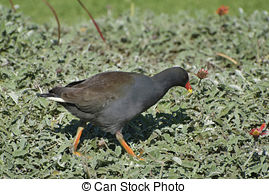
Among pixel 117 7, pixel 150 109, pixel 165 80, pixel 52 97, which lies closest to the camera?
pixel 52 97

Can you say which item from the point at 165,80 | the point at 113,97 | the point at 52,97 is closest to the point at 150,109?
→ the point at 165,80

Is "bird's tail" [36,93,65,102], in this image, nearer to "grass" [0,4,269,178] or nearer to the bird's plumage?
the bird's plumage

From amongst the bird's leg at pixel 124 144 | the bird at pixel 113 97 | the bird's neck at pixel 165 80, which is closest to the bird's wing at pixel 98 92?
the bird at pixel 113 97

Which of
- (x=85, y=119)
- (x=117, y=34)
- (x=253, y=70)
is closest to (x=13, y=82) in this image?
(x=85, y=119)

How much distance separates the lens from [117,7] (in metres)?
9.41

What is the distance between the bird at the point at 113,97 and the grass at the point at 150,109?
1.40 ft

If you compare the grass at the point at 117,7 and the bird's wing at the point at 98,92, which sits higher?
the grass at the point at 117,7

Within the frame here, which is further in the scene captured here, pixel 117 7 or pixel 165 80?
pixel 117 7

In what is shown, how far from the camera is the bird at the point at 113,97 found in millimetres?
4227

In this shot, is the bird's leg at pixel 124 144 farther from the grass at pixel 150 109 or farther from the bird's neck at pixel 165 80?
the bird's neck at pixel 165 80

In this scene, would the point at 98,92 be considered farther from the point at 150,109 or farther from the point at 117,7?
the point at 117,7

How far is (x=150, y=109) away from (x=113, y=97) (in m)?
1.14

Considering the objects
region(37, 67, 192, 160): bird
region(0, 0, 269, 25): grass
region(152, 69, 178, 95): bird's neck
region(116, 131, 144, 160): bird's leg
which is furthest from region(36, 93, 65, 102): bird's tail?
region(0, 0, 269, 25): grass

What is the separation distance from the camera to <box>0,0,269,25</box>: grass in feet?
29.8
